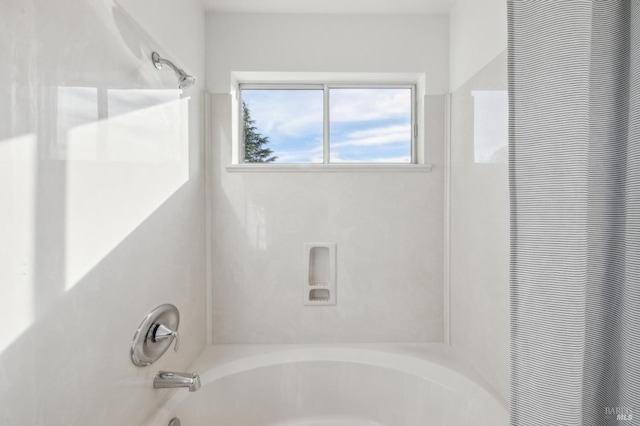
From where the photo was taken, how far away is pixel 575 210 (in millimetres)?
643

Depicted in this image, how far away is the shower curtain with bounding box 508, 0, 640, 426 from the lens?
0.64 m

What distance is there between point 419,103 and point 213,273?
157 cm

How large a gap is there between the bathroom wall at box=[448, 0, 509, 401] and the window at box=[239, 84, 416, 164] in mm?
343

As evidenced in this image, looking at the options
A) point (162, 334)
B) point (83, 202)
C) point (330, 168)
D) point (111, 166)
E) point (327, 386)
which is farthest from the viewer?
point (330, 168)

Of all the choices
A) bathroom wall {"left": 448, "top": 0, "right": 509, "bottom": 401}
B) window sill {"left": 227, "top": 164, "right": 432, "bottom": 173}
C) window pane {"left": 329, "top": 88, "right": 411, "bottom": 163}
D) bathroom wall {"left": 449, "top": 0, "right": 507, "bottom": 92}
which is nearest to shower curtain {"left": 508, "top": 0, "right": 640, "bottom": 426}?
bathroom wall {"left": 448, "top": 0, "right": 509, "bottom": 401}

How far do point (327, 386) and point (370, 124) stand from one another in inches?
59.3

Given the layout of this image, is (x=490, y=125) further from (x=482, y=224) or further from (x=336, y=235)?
(x=336, y=235)

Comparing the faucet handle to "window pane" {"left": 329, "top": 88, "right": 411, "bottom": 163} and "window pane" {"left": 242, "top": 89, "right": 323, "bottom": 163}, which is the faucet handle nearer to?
"window pane" {"left": 242, "top": 89, "right": 323, "bottom": 163}

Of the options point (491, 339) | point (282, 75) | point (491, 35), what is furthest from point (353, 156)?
point (491, 339)

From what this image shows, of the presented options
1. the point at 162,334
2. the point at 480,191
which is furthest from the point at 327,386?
the point at 480,191

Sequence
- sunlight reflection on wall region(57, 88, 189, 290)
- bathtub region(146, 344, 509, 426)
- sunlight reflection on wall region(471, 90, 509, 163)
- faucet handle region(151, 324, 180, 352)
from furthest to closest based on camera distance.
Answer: bathtub region(146, 344, 509, 426), sunlight reflection on wall region(471, 90, 509, 163), faucet handle region(151, 324, 180, 352), sunlight reflection on wall region(57, 88, 189, 290)

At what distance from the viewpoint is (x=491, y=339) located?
1.46 m

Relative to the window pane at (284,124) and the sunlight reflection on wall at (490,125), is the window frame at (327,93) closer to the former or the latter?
the window pane at (284,124)

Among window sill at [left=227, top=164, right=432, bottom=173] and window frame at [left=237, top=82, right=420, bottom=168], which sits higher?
window frame at [left=237, top=82, right=420, bottom=168]
